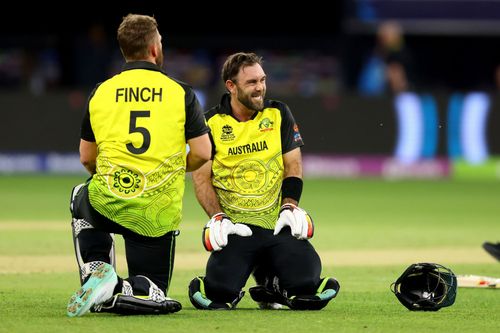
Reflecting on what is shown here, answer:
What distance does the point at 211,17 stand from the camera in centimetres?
2303

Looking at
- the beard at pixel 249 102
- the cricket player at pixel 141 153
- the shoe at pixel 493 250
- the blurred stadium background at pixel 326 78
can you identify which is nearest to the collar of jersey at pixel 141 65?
the cricket player at pixel 141 153

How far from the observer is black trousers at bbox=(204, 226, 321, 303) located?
7.12 meters

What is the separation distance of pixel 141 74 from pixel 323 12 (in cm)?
1640

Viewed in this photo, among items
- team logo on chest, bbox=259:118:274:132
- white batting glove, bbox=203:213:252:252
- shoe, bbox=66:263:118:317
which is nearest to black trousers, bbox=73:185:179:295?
white batting glove, bbox=203:213:252:252

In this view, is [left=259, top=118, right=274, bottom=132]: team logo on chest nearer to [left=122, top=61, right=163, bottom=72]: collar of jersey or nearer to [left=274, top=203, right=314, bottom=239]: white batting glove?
[left=274, top=203, right=314, bottom=239]: white batting glove

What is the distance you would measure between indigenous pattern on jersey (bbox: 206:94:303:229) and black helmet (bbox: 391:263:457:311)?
2.74 feet

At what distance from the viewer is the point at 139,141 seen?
6.75 metres

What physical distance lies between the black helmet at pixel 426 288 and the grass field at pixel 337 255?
82 mm

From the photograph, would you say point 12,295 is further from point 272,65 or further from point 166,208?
point 272,65

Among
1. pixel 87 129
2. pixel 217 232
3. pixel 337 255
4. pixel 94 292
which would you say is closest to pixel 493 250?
pixel 337 255

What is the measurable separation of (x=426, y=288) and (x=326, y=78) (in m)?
15.2

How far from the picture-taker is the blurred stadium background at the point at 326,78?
61.6 ft

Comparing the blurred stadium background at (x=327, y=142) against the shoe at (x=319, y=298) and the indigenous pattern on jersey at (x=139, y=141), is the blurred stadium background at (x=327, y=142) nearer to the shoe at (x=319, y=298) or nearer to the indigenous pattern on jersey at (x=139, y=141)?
the shoe at (x=319, y=298)

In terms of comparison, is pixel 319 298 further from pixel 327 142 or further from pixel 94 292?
pixel 327 142
